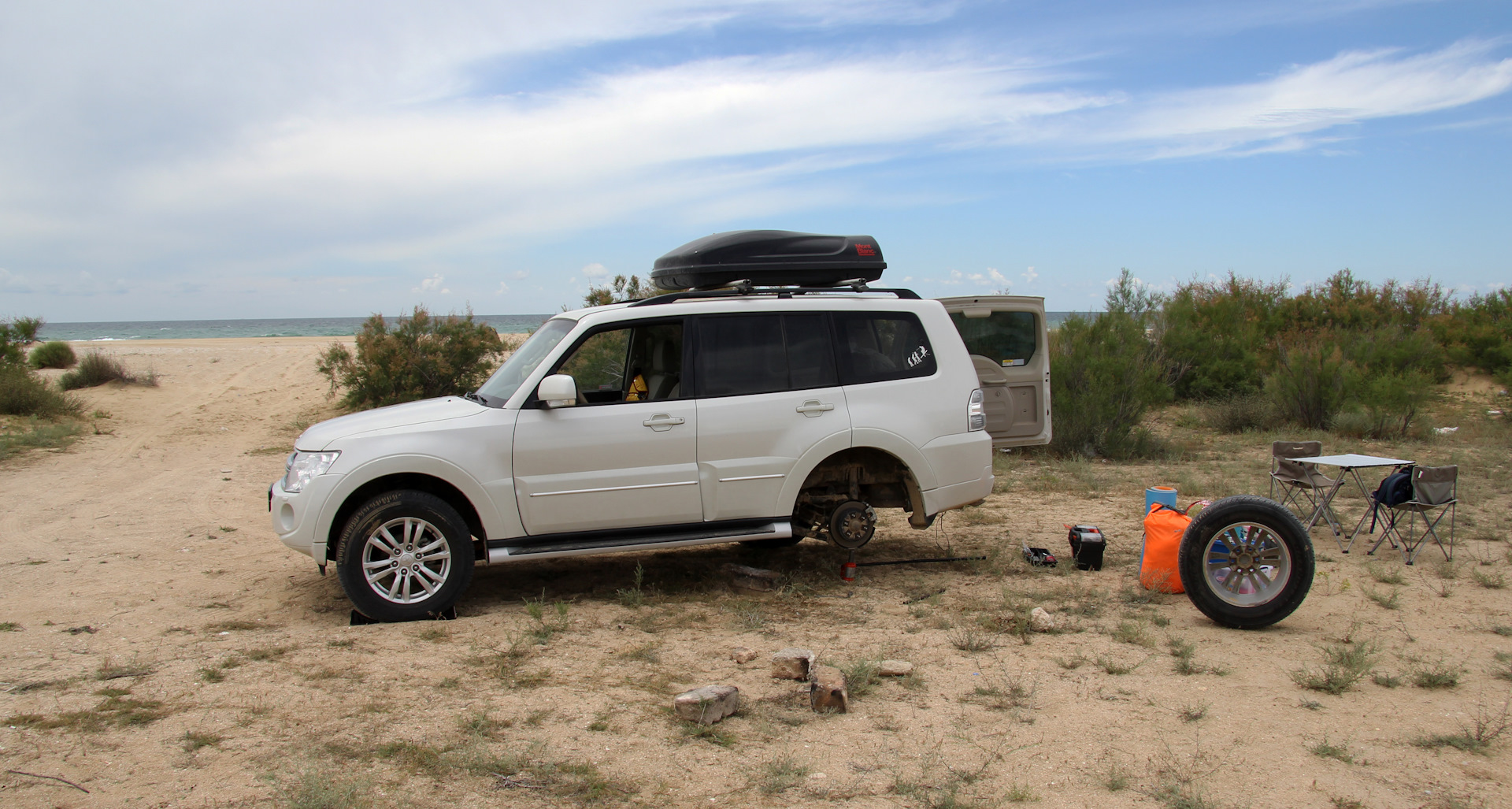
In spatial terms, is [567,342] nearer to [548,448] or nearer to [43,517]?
[548,448]

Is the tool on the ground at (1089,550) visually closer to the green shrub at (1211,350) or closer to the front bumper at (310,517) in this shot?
the front bumper at (310,517)

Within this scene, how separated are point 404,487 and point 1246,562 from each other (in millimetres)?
5136

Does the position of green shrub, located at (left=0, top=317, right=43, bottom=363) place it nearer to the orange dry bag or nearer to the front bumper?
the front bumper

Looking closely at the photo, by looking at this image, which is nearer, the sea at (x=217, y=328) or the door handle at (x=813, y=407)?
the door handle at (x=813, y=407)

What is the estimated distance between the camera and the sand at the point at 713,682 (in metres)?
3.66

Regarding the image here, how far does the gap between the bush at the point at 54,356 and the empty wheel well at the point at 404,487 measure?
20.8 m

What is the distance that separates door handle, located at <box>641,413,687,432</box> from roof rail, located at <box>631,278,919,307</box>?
0.77 meters

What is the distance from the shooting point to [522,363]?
6.38 m

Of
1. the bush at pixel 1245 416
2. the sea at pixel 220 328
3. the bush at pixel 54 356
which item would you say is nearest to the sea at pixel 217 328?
the sea at pixel 220 328

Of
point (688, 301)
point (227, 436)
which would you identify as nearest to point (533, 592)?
point (688, 301)

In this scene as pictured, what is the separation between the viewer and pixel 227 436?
14.6 metres

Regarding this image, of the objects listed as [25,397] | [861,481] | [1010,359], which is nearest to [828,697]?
[861,481]

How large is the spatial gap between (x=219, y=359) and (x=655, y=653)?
2336 centimetres

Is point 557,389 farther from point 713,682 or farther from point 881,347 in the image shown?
point 881,347
